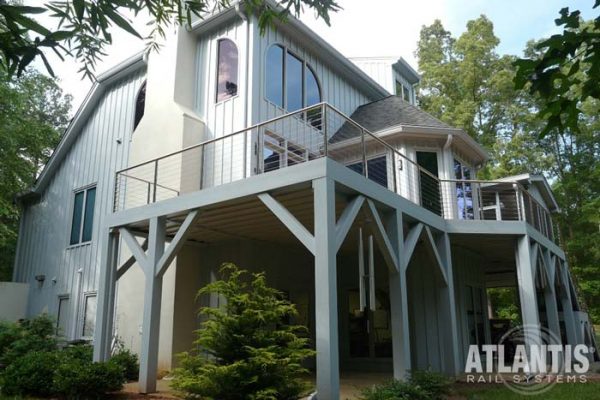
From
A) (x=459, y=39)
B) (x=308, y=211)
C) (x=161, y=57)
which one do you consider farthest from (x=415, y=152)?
(x=459, y=39)

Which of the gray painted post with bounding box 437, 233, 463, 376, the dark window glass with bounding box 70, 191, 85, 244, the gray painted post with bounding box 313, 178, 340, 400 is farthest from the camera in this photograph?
the dark window glass with bounding box 70, 191, 85, 244

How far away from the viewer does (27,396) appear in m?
7.66

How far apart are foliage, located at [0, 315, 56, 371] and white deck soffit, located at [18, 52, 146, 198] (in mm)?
5357

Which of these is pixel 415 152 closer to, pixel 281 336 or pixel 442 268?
pixel 442 268

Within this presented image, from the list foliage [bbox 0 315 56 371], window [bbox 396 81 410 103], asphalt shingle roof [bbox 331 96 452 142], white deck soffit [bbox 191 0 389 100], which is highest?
window [bbox 396 81 410 103]

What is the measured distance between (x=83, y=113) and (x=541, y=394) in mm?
14280

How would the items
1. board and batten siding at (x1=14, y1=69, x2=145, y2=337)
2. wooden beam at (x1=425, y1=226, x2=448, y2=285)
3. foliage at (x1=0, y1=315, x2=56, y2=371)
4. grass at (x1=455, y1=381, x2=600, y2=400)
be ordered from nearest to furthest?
grass at (x1=455, y1=381, x2=600, y2=400)
wooden beam at (x1=425, y1=226, x2=448, y2=285)
foliage at (x1=0, y1=315, x2=56, y2=371)
board and batten siding at (x1=14, y1=69, x2=145, y2=337)

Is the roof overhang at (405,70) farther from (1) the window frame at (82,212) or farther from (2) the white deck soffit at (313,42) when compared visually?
(1) the window frame at (82,212)

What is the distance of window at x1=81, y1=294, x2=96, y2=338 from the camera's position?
13438 millimetres

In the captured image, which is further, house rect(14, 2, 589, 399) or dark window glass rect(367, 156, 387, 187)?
dark window glass rect(367, 156, 387, 187)

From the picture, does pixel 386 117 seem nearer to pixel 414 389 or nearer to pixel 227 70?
pixel 227 70

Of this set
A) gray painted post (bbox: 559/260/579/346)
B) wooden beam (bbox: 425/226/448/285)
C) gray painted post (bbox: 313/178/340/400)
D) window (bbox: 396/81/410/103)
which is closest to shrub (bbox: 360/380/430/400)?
gray painted post (bbox: 313/178/340/400)

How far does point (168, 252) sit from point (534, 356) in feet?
24.2

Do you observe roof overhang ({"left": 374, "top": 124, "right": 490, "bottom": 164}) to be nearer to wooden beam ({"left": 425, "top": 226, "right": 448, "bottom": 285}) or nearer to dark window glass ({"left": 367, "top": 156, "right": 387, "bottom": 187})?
dark window glass ({"left": 367, "top": 156, "right": 387, "bottom": 187})
